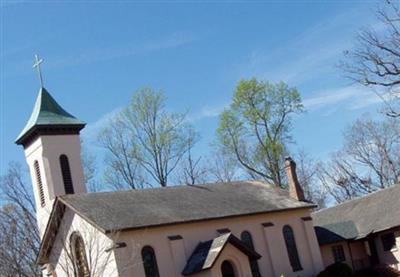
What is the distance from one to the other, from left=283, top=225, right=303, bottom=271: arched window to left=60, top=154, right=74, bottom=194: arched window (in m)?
13.7

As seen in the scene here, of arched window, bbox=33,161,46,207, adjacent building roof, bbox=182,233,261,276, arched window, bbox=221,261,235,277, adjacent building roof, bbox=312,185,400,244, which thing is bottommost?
arched window, bbox=221,261,235,277

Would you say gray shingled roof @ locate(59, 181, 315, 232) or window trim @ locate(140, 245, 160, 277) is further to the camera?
gray shingled roof @ locate(59, 181, 315, 232)

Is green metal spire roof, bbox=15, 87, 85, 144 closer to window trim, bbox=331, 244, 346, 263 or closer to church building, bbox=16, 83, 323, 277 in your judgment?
church building, bbox=16, 83, 323, 277

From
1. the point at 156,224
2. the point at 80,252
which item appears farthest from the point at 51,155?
the point at 156,224

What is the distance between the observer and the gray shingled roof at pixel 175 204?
3791 centimetres

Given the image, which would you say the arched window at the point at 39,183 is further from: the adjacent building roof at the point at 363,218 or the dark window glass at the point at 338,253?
the dark window glass at the point at 338,253

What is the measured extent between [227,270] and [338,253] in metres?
11.8

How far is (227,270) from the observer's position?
3956 cm

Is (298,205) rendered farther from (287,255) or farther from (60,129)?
(60,129)

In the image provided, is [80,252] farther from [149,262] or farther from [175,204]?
[175,204]

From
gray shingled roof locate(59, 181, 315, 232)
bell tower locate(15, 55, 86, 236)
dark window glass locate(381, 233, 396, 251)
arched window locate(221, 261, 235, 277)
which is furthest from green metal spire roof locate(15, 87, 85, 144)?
dark window glass locate(381, 233, 396, 251)

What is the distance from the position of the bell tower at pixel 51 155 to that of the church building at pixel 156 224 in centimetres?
6

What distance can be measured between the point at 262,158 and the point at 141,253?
2721cm

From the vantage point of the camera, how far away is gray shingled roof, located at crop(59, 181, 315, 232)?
124 ft
